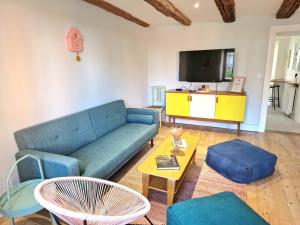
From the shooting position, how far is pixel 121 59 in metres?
3.73

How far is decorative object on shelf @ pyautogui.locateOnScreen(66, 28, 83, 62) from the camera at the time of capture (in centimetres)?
248

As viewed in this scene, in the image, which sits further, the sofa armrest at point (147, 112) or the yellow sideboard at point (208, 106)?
the yellow sideboard at point (208, 106)

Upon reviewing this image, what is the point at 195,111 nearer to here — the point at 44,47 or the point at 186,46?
the point at 186,46

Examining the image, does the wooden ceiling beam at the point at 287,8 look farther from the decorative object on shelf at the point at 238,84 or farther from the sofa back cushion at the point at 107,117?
the sofa back cushion at the point at 107,117

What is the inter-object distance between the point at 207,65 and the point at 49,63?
3008mm

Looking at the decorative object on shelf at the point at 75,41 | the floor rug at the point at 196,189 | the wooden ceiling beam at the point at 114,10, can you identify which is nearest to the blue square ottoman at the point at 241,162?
the floor rug at the point at 196,189

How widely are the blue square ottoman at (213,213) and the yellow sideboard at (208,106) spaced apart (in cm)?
258

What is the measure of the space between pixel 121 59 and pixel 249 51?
8.30 feet

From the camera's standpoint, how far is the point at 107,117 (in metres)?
3.03

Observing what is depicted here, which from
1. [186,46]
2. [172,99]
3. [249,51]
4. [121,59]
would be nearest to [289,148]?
[249,51]

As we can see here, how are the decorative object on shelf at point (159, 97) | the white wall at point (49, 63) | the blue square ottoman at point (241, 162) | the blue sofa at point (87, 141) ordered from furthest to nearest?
the decorative object on shelf at point (159, 97) → the blue square ottoman at point (241, 162) → the white wall at point (49, 63) → the blue sofa at point (87, 141)

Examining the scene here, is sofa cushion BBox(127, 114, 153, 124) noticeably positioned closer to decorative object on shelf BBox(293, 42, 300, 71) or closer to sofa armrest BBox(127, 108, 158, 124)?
sofa armrest BBox(127, 108, 158, 124)

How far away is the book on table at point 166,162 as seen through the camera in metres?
1.95

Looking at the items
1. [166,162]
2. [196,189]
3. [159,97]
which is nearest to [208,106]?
[159,97]
